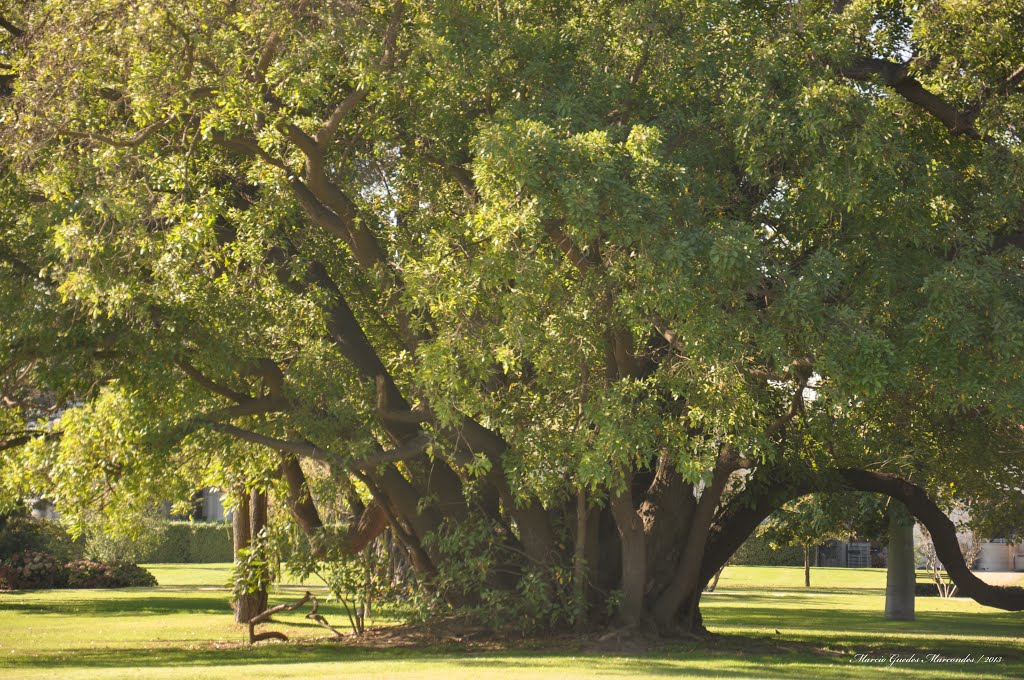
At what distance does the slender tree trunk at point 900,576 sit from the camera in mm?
26234

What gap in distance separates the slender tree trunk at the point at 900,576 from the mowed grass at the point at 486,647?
50 cm

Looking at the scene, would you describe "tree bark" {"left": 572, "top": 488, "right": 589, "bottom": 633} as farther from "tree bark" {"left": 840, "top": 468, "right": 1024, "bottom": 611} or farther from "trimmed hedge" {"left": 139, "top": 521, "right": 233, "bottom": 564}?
"trimmed hedge" {"left": 139, "top": 521, "right": 233, "bottom": 564}

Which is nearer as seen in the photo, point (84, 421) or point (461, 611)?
point (84, 421)

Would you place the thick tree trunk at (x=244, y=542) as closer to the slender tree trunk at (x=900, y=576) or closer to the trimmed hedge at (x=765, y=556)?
the slender tree trunk at (x=900, y=576)

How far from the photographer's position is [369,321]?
19797 mm

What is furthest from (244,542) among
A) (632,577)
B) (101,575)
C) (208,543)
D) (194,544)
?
(208,543)

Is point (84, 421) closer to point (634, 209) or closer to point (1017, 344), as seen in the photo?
point (634, 209)

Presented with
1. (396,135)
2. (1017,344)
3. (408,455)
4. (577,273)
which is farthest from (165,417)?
(1017,344)

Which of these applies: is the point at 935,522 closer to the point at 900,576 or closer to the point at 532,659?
the point at 900,576

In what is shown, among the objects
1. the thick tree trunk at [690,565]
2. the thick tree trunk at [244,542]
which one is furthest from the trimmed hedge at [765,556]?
the thick tree trunk at [690,565]

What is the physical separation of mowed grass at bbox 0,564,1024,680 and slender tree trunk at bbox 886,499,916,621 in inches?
19.6

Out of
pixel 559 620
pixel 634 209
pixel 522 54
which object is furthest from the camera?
pixel 559 620

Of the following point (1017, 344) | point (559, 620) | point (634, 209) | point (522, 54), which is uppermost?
point (522, 54)

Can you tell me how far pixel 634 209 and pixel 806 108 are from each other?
2336mm
